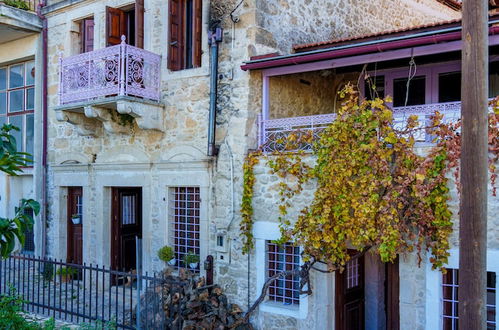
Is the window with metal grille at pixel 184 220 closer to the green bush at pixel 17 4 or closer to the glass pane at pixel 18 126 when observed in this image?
the glass pane at pixel 18 126

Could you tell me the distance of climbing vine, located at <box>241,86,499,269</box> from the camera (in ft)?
23.6

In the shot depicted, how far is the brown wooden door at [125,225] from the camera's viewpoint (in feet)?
39.1

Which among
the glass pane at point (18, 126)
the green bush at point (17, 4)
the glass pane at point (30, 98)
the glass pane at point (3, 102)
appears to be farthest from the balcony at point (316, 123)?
the glass pane at point (3, 102)

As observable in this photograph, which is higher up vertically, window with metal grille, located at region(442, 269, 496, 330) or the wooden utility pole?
the wooden utility pole

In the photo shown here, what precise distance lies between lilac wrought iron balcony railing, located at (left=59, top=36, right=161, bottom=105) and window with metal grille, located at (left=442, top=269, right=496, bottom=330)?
623cm

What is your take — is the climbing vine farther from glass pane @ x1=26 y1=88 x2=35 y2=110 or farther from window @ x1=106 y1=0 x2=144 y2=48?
glass pane @ x1=26 y1=88 x2=35 y2=110

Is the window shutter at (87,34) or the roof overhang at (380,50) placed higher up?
the window shutter at (87,34)

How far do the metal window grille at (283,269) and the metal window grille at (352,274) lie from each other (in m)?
1.03

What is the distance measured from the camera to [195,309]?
8930 mm

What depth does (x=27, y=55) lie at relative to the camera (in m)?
13.4

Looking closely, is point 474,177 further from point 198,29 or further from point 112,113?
point 112,113

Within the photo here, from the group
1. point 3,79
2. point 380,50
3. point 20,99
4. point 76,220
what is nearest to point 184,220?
point 76,220

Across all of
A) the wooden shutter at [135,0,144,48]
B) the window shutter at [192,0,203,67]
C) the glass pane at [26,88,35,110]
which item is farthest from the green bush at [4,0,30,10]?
the window shutter at [192,0,203,67]

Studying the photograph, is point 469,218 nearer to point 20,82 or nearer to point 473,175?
point 473,175
